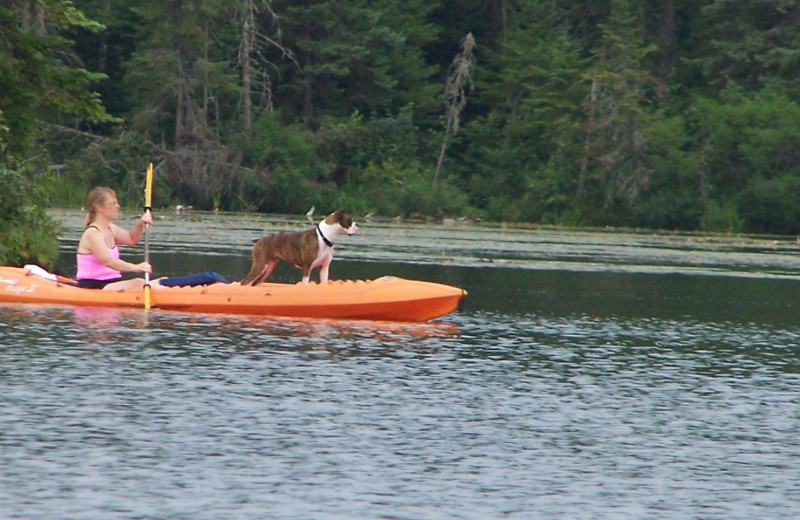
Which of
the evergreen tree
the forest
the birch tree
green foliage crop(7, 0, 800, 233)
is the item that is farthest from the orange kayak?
the birch tree

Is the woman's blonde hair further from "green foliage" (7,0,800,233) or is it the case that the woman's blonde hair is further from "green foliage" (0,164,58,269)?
"green foliage" (7,0,800,233)

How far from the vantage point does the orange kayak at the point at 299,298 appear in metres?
15.6

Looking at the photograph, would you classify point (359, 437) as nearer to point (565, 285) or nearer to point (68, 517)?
point (68, 517)

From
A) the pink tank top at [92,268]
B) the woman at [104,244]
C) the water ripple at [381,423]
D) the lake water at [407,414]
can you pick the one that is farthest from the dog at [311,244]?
the pink tank top at [92,268]

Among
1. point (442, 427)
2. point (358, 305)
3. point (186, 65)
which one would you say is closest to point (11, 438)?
point (442, 427)

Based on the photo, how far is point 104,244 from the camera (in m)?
15.6

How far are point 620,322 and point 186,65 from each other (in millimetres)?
36080

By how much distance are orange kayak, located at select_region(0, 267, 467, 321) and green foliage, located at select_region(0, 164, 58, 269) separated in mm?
4037

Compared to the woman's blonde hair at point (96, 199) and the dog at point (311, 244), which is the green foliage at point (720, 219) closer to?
the dog at point (311, 244)

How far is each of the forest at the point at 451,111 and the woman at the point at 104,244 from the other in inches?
981

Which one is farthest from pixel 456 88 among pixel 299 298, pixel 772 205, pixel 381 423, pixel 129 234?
pixel 381 423

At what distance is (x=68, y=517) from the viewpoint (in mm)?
6980

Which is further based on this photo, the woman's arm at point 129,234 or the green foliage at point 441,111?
the green foliage at point 441,111

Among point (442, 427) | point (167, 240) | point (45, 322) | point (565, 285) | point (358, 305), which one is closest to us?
point (442, 427)
